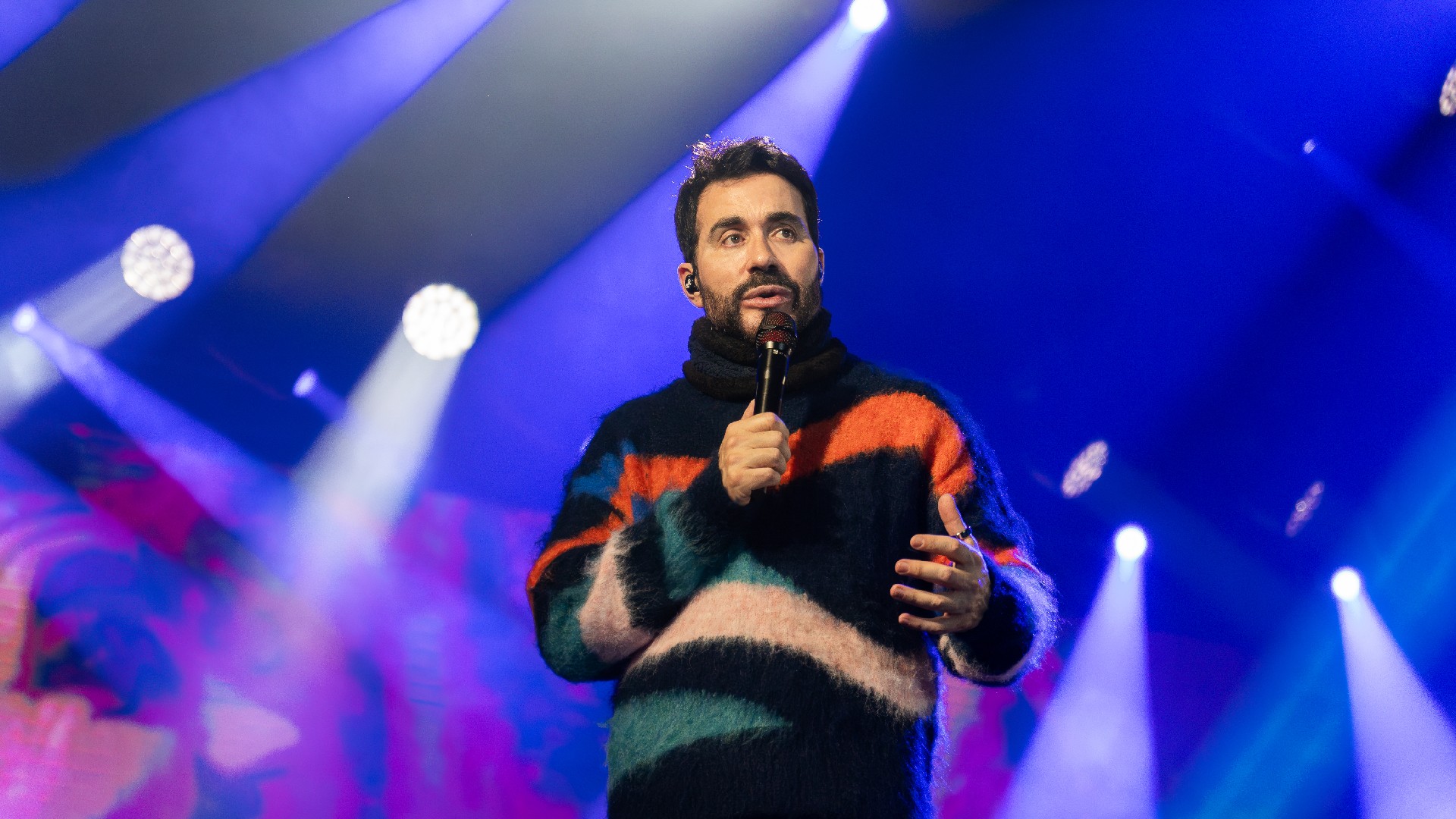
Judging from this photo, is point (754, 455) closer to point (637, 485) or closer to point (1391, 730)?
point (637, 485)

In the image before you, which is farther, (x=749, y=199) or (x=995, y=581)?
(x=749, y=199)

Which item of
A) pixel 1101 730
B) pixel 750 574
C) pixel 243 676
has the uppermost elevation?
pixel 1101 730

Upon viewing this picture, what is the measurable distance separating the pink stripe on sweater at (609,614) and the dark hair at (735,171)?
1.98 ft

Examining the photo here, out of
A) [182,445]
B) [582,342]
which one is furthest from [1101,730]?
[182,445]

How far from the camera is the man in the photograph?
41.3 inches

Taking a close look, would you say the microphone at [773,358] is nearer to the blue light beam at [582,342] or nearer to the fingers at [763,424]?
the fingers at [763,424]

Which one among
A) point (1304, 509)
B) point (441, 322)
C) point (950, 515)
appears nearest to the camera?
point (950, 515)

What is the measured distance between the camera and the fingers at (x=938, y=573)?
1002mm

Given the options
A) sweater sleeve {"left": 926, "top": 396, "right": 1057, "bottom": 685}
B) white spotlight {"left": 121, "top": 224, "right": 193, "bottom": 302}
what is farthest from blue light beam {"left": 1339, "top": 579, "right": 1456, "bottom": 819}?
white spotlight {"left": 121, "top": 224, "right": 193, "bottom": 302}

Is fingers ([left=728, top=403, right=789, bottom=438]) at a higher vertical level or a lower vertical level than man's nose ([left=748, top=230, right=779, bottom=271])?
lower

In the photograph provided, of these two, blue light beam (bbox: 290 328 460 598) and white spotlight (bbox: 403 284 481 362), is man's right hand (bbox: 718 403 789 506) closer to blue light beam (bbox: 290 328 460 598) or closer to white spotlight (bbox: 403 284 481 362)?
blue light beam (bbox: 290 328 460 598)

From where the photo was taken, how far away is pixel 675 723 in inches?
43.2

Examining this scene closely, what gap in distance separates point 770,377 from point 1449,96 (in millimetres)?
5115

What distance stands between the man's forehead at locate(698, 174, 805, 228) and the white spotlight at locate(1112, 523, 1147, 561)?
4373mm
